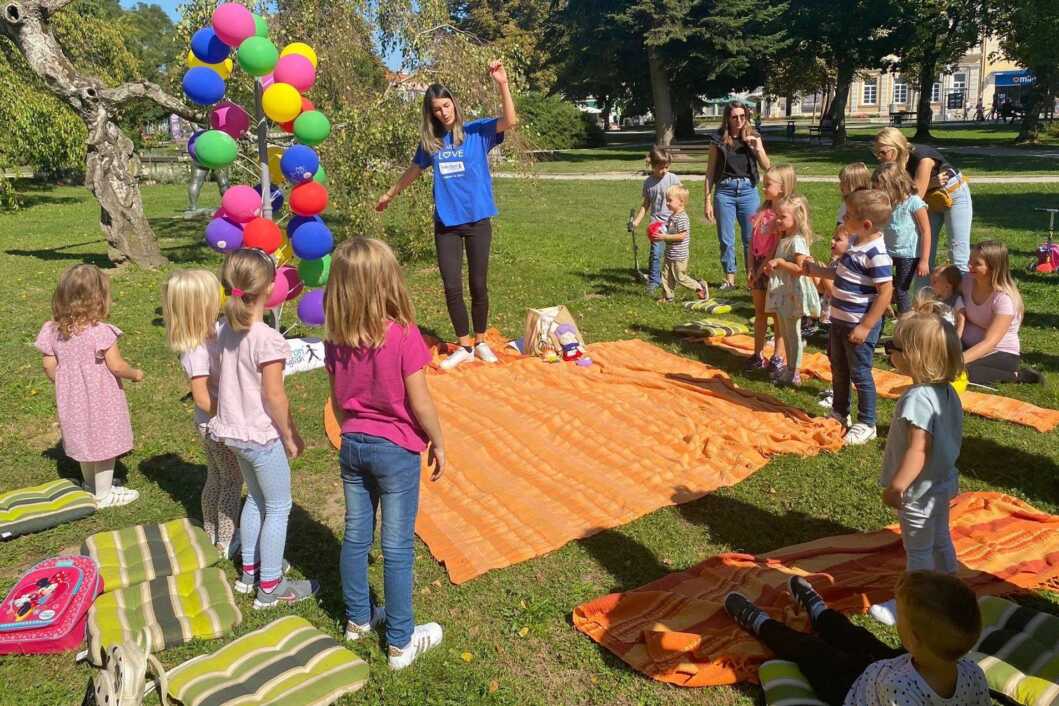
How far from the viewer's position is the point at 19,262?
13.4 m

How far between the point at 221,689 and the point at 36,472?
3.24 meters

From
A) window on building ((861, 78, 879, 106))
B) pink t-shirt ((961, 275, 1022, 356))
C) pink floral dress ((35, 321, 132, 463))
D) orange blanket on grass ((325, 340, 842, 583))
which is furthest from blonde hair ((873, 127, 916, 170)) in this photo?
window on building ((861, 78, 879, 106))

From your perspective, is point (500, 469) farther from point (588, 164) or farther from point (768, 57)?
point (768, 57)

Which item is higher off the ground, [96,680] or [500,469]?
[96,680]

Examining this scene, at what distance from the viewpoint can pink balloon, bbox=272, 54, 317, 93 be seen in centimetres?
689

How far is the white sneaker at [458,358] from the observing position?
7.26m

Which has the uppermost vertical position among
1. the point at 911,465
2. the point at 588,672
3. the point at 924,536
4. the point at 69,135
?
the point at 69,135

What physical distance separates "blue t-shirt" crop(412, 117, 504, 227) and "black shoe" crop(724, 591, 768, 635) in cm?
412

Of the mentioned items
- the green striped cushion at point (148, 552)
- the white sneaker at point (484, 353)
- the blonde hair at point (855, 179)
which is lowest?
the green striped cushion at point (148, 552)

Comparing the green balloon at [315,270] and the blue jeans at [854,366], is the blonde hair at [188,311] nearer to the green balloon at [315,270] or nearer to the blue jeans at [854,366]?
the green balloon at [315,270]

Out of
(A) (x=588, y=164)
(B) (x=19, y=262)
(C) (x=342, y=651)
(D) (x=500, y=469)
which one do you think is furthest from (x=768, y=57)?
(C) (x=342, y=651)

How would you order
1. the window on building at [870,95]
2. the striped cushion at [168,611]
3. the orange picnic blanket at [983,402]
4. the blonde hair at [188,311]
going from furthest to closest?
1. the window on building at [870,95]
2. the orange picnic blanket at [983,402]
3. the blonde hair at [188,311]
4. the striped cushion at [168,611]

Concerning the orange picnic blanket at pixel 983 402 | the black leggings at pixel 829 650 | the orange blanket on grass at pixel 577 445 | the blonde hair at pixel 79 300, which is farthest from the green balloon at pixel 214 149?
the black leggings at pixel 829 650

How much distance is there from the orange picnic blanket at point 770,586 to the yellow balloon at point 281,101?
16.0 ft
